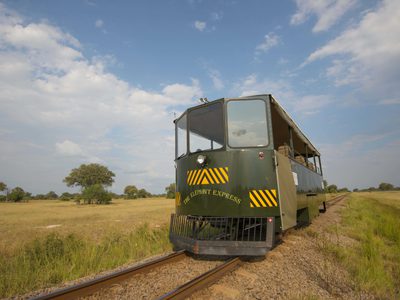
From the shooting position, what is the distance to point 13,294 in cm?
358

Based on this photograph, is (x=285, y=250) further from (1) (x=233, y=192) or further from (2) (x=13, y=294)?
(2) (x=13, y=294)

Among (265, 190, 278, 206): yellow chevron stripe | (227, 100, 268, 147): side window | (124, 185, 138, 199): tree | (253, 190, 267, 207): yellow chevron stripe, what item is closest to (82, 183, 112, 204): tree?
(124, 185, 138, 199): tree

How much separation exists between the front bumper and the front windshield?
1.44m

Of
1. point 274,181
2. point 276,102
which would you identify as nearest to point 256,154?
point 274,181

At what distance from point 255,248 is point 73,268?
3.37 meters

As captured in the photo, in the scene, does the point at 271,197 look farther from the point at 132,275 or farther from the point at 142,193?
the point at 142,193

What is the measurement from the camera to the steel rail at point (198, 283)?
285cm

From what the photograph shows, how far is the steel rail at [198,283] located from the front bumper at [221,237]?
0.95 feet

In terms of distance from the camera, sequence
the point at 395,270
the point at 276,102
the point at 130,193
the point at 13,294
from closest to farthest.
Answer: the point at 13,294 < the point at 395,270 < the point at 276,102 < the point at 130,193

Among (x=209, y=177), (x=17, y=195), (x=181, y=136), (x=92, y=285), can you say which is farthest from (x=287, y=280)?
(x=17, y=195)

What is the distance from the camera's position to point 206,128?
18.5 feet

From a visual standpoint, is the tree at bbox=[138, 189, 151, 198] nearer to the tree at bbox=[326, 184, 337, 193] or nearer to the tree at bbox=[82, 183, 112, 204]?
the tree at bbox=[82, 183, 112, 204]

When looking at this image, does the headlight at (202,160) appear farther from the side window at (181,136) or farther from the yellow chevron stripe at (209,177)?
the side window at (181,136)

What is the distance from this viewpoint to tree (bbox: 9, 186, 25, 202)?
69562 millimetres
